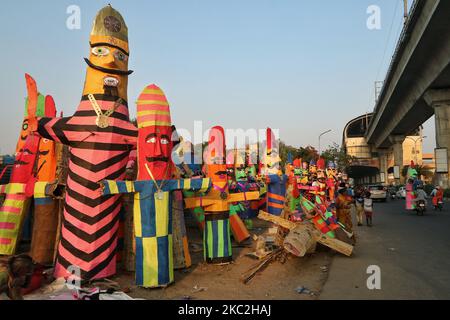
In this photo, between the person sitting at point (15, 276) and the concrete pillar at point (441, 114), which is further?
the concrete pillar at point (441, 114)

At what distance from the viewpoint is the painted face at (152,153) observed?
5.80 meters

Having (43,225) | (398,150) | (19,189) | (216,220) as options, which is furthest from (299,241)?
(398,150)

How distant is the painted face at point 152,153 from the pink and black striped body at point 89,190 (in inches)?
22.1

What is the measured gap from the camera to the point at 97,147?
19.4 feet

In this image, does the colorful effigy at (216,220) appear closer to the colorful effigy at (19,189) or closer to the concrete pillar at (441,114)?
the colorful effigy at (19,189)

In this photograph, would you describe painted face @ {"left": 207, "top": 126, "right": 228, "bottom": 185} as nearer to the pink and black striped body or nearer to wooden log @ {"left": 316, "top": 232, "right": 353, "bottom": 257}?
the pink and black striped body

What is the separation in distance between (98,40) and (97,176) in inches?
95.0

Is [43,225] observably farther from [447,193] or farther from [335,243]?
[447,193]

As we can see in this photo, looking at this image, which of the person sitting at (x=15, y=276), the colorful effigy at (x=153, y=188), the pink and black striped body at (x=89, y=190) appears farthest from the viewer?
the pink and black striped body at (x=89, y=190)

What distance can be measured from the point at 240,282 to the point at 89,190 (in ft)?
9.87

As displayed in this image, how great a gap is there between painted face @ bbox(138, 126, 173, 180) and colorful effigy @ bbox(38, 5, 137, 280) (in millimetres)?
518

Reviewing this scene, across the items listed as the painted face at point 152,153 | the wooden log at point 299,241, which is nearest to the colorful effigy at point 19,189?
the painted face at point 152,153

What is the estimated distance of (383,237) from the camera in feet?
32.8

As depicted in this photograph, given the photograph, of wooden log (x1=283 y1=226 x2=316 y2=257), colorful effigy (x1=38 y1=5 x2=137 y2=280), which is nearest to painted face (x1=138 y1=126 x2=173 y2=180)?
colorful effigy (x1=38 y1=5 x2=137 y2=280)
